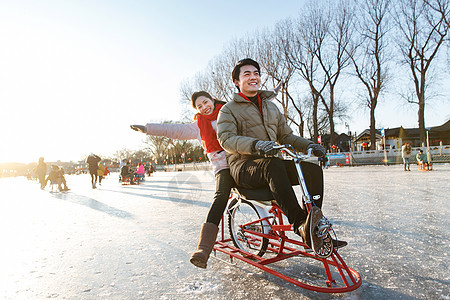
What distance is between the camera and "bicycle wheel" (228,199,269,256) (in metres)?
2.70

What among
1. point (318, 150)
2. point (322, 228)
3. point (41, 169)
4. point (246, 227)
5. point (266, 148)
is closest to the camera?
point (322, 228)

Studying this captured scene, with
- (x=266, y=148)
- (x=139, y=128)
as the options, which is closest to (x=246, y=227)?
(x=266, y=148)

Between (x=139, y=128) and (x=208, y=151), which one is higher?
(x=139, y=128)

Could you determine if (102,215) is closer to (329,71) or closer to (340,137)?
(329,71)

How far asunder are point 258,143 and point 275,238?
921mm

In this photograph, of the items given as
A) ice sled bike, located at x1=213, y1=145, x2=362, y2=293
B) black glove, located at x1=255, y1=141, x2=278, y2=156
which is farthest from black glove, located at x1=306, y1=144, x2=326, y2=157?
black glove, located at x1=255, y1=141, x2=278, y2=156

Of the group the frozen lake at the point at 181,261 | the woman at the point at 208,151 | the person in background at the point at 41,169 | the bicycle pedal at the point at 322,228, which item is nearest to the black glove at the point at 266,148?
the bicycle pedal at the point at 322,228

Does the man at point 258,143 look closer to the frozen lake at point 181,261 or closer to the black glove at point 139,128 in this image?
the frozen lake at point 181,261

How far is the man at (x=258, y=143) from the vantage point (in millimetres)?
2008

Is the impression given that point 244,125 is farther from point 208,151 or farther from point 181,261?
point 181,261

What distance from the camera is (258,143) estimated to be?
208cm

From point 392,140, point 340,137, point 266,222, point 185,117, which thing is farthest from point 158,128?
point 340,137

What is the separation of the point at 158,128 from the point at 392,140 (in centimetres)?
5532

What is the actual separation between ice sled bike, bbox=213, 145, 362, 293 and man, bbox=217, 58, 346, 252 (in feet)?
0.31
